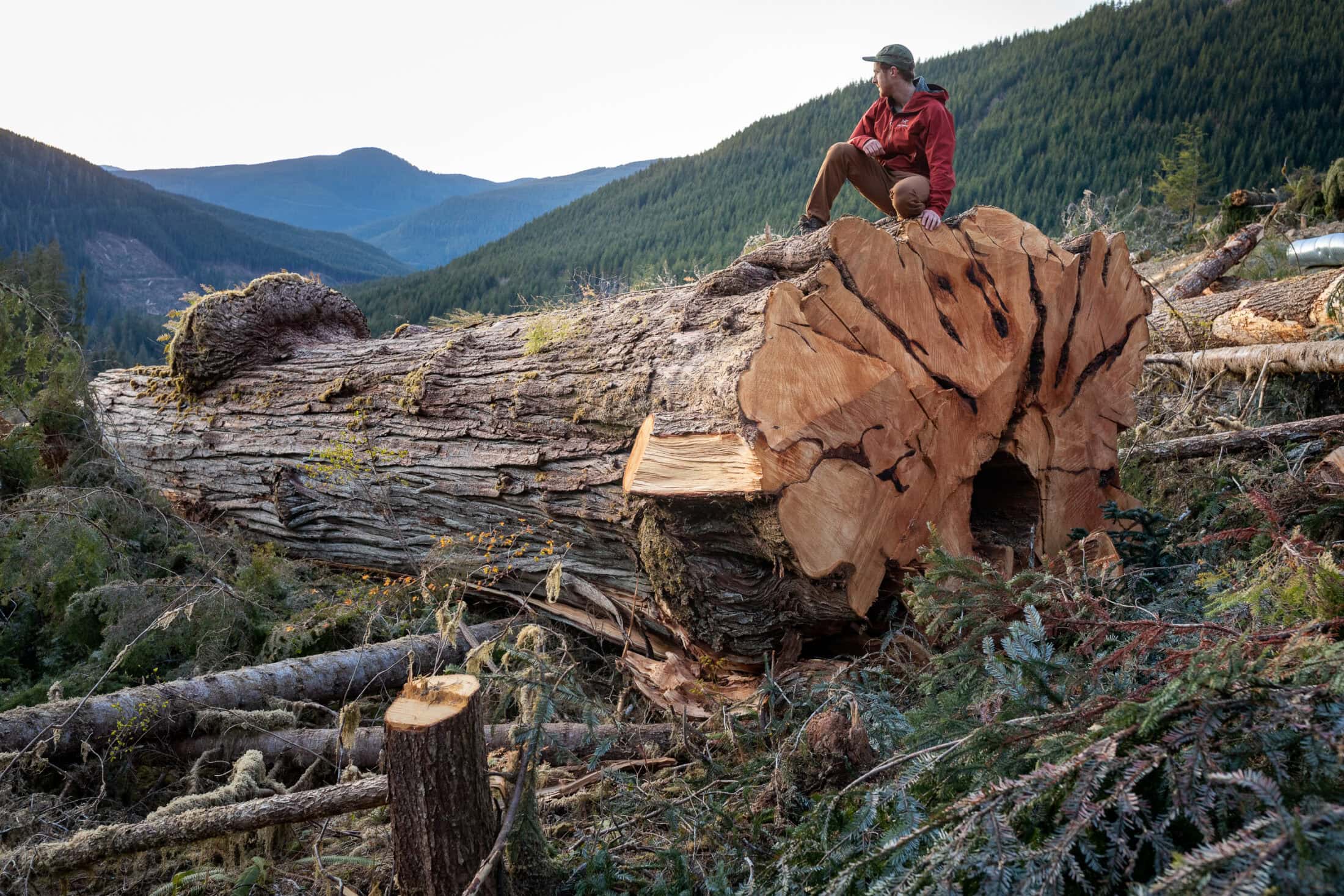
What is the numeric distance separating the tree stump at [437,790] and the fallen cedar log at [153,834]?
1.13 feet

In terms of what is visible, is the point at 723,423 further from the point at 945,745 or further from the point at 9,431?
the point at 9,431

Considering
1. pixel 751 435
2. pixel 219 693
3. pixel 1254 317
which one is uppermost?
pixel 1254 317

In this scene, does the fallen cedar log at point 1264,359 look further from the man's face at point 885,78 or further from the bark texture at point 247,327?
the bark texture at point 247,327

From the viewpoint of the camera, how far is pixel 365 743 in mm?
2709

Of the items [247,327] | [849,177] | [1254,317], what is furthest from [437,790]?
[1254,317]

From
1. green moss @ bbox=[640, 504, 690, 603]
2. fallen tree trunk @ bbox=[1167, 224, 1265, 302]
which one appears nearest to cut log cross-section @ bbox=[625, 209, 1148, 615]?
green moss @ bbox=[640, 504, 690, 603]

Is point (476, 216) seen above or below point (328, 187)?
below

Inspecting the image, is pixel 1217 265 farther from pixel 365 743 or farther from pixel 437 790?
pixel 437 790

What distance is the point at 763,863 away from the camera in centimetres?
177

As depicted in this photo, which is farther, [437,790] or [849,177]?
[849,177]

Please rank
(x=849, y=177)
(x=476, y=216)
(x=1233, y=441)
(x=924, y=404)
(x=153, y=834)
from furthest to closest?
1. (x=476, y=216)
2. (x=849, y=177)
3. (x=1233, y=441)
4. (x=924, y=404)
5. (x=153, y=834)

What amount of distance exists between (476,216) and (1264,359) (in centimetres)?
10304

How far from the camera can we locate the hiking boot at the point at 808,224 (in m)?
4.27

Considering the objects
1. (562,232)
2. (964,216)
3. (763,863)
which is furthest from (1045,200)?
(763,863)
